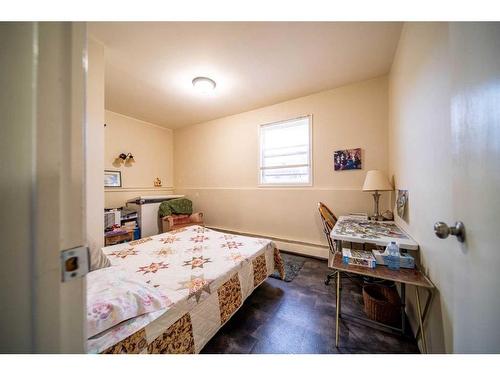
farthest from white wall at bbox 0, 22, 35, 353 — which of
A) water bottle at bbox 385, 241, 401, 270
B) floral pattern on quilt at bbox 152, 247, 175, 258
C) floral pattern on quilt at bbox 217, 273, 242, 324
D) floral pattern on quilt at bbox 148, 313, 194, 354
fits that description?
water bottle at bbox 385, 241, 401, 270

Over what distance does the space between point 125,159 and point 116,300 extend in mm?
3636

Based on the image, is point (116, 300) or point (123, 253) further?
point (123, 253)

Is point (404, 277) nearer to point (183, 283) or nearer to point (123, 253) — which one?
point (183, 283)

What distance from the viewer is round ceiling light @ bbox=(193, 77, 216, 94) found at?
2420 mm

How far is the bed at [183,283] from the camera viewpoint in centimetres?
87

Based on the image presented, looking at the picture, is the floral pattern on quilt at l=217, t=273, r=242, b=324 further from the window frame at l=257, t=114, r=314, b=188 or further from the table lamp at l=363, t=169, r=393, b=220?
the window frame at l=257, t=114, r=314, b=188

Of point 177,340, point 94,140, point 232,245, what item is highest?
point 94,140

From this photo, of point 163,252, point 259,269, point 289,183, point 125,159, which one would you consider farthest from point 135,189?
point 259,269

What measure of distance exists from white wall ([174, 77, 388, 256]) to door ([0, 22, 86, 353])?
9.62ft

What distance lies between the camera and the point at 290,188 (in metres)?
3.13

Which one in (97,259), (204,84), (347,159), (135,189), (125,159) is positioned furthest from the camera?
(135,189)
